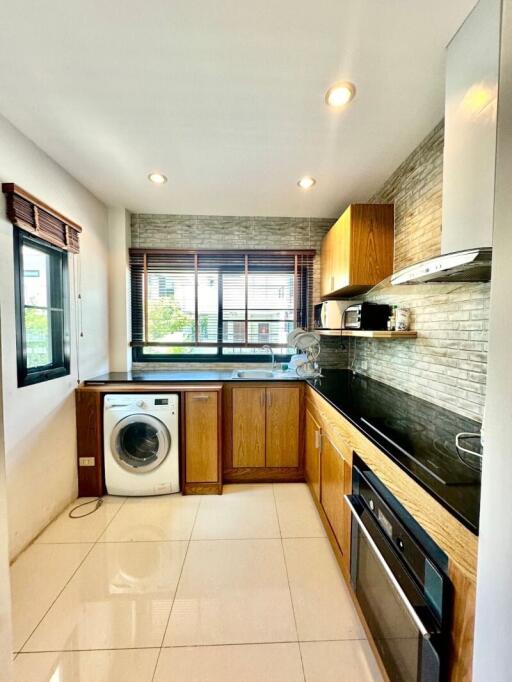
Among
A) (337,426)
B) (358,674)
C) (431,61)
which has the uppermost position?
(431,61)

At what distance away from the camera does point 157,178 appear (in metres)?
2.31

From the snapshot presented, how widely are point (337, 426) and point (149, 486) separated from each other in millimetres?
1715

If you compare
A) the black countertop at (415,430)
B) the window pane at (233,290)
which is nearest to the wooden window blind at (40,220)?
the black countertop at (415,430)

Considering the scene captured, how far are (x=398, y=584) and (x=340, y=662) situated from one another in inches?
26.9

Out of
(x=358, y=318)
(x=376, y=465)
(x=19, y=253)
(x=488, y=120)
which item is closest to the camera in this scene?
(x=488, y=120)

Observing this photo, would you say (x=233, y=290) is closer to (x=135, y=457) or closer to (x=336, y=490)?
(x=135, y=457)

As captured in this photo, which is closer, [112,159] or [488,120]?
[488,120]

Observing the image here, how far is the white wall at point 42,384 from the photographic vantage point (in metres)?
1.70

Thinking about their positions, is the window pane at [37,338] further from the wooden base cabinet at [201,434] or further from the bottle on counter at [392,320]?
the bottle on counter at [392,320]

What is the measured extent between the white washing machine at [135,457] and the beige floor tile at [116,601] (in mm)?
551

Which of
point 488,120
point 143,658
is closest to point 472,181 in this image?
point 488,120

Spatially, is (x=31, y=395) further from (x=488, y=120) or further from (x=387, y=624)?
(x=488, y=120)

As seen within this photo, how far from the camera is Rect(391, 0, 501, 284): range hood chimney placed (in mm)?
1004

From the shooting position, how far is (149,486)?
238 centimetres
